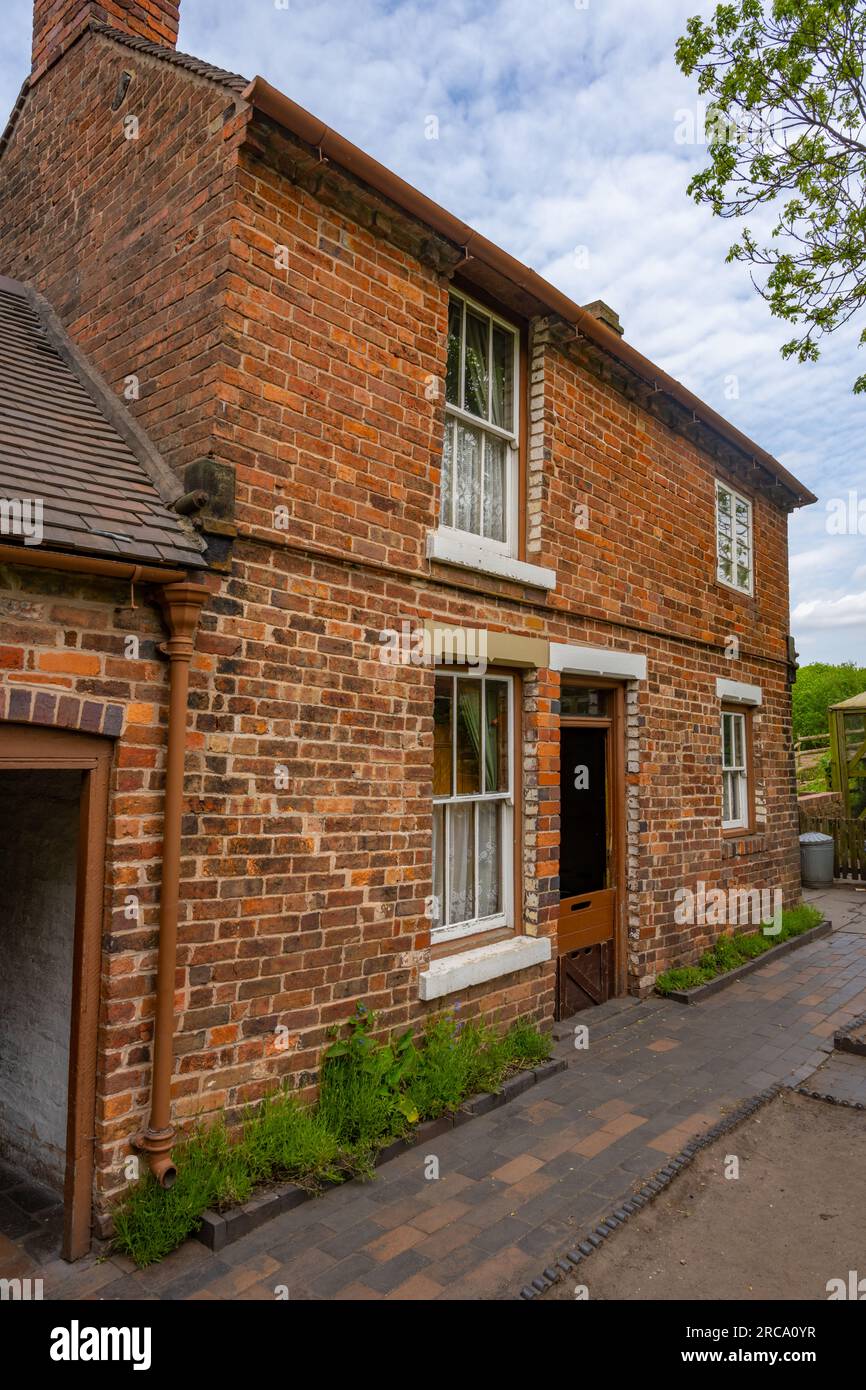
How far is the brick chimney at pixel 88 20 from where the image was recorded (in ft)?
19.2

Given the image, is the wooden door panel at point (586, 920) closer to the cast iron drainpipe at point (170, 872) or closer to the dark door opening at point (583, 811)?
the dark door opening at point (583, 811)

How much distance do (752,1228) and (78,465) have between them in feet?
16.4

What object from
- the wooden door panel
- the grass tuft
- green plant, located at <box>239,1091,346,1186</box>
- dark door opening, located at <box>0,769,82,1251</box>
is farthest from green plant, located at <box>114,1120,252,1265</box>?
the grass tuft

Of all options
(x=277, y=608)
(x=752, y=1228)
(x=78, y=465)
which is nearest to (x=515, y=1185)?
(x=752, y=1228)

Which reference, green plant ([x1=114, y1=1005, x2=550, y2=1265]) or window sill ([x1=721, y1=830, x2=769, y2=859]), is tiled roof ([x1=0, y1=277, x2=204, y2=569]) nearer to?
green plant ([x1=114, y1=1005, x2=550, y2=1265])

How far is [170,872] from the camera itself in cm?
372

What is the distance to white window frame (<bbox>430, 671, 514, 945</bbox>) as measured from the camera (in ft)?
18.4

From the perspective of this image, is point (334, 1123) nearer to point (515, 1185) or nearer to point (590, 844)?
point (515, 1185)

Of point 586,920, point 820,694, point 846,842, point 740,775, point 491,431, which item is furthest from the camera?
point 820,694

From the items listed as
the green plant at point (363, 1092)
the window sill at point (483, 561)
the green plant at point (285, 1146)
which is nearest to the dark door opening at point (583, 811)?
the window sill at point (483, 561)

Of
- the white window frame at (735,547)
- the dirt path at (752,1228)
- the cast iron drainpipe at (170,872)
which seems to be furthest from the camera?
the white window frame at (735,547)
